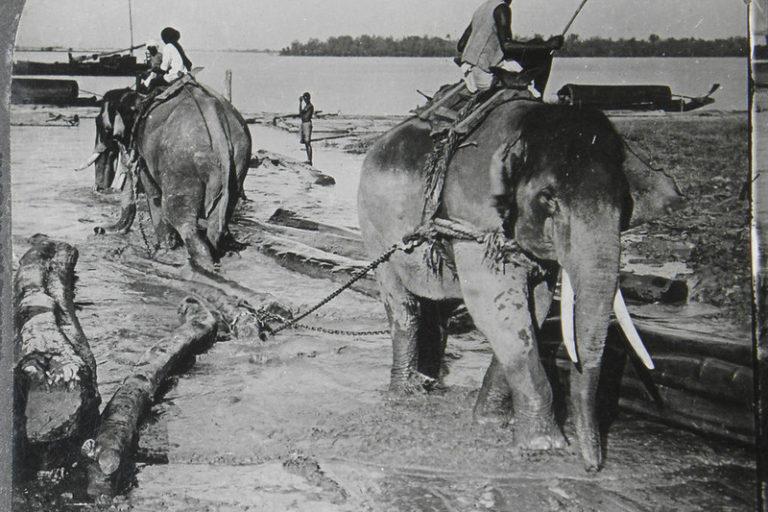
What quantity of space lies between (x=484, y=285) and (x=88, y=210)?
20.2 ft

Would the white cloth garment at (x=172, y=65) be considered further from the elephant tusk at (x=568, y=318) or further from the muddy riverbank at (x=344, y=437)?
the elephant tusk at (x=568, y=318)

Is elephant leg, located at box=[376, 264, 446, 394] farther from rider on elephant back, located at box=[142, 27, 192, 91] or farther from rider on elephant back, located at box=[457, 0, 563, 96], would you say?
rider on elephant back, located at box=[142, 27, 192, 91]

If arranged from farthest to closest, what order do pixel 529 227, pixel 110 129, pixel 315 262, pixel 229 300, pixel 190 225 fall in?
pixel 110 129, pixel 315 262, pixel 190 225, pixel 229 300, pixel 529 227

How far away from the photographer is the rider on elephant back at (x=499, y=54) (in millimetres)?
3566

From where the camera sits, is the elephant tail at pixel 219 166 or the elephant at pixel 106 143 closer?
the elephant tail at pixel 219 166

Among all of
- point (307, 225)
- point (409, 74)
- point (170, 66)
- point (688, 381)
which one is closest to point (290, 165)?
point (307, 225)

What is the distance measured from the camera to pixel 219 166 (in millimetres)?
5957

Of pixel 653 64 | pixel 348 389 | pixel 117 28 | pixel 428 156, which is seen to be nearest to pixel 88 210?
pixel 117 28

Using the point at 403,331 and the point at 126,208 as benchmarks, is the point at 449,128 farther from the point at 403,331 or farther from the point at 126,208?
the point at 126,208

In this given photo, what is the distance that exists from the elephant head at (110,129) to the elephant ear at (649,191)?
5.19 meters

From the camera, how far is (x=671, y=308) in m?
5.32

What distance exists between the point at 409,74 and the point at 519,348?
199 cm

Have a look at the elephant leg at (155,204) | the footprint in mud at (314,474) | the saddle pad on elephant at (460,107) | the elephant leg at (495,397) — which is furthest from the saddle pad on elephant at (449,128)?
the elephant leg at (155,204)

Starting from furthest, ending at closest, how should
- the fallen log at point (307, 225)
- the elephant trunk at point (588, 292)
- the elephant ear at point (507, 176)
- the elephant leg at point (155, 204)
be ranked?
1. the fallen log at point (307, 225)
2. the elephant leg at point (155, 204)
3. the elephant ear at point (507, 176)
4. the elephant trunk at point (588, 292)
